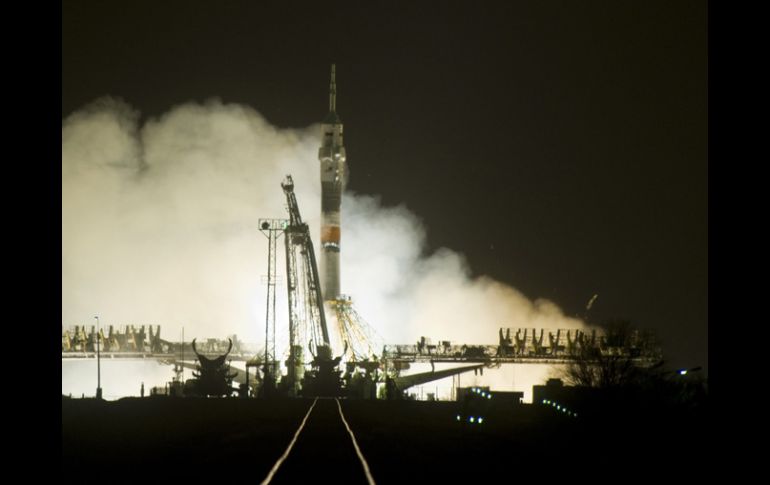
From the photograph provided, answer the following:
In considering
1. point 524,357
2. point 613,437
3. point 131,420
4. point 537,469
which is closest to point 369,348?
point 524,357

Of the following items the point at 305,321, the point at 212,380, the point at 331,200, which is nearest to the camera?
the point at 212,380

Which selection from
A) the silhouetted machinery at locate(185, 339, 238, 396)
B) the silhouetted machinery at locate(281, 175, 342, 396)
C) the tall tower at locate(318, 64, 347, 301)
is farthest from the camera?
the tall tower at locate(318, 64, 347, 301)

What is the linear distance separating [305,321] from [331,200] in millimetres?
25091

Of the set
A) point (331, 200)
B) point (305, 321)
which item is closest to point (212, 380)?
point (305, 321)

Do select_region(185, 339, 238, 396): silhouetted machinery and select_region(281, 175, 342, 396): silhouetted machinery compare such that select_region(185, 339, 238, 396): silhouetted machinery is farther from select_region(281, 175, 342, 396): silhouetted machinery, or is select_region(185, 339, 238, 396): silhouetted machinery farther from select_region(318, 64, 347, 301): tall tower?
select_region(318, 64, 347, 301): tall tower

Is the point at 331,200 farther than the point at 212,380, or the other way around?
the point at 331,200

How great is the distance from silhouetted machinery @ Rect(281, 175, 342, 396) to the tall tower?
887 centimetres

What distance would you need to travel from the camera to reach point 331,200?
178 metres

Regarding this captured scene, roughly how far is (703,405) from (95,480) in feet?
95.2

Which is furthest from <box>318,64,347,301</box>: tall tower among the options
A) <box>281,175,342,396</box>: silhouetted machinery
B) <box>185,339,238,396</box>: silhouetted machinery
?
<box>185,339,238,396</box>: silhouetted machinery

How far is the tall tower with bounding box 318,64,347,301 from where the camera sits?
17738 cm

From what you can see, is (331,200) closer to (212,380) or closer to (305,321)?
(305,321)
